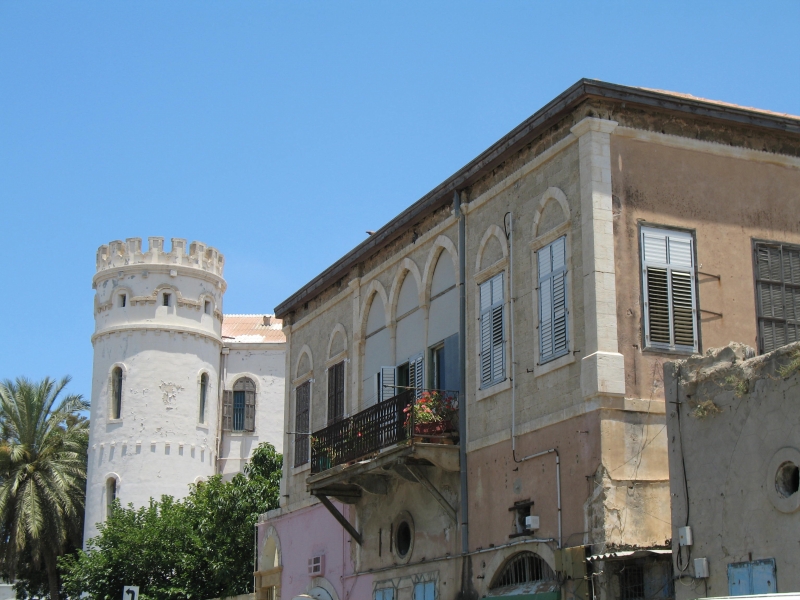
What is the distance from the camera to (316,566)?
2388 centimetres

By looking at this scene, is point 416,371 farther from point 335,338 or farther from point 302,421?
point 302,421

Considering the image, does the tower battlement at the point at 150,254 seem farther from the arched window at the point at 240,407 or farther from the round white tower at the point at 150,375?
the arched window at the point at 240,407

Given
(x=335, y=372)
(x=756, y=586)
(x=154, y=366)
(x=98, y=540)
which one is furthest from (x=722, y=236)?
(x=154, y=366)

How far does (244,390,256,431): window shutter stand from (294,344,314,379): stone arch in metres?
21.4

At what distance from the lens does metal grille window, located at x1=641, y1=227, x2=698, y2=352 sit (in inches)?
632

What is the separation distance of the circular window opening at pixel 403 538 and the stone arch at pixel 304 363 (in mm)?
5924

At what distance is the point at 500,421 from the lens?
17.8 metres

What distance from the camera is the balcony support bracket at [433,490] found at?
18.8 metres

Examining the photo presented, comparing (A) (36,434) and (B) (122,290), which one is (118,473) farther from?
(B) (122,290)

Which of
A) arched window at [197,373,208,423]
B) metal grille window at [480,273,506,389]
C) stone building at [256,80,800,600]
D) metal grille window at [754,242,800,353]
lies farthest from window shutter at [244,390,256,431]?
metal grille window at [754,242,800,353]

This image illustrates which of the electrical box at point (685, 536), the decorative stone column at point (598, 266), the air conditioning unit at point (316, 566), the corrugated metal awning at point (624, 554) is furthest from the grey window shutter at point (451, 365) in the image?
the electrical box at point (685, 536)

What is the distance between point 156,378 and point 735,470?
1318 inches

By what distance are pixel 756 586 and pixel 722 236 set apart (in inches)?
239

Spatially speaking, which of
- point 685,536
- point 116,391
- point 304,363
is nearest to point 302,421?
point 304,363
